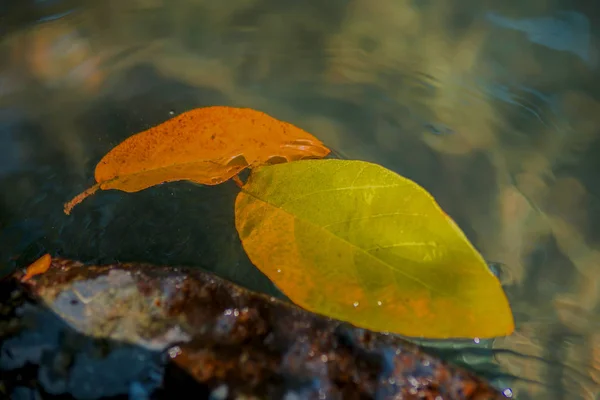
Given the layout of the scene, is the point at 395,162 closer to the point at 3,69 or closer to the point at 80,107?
the point at 80,107

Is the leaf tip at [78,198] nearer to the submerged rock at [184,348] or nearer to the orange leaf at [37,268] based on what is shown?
the orange leaf at [37,268]

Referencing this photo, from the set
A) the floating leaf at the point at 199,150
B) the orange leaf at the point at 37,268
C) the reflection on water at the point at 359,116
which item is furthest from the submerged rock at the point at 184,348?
the floating leaf at the point at 199,150

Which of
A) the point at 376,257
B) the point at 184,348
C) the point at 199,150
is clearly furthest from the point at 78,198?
the point at 376,257

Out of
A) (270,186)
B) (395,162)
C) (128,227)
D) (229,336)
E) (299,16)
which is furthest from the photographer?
(299,16)

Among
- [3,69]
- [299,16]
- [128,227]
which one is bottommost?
[128,227]

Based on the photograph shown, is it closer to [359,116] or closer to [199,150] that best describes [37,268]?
[199,150]

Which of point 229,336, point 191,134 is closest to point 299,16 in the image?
point 191,134
